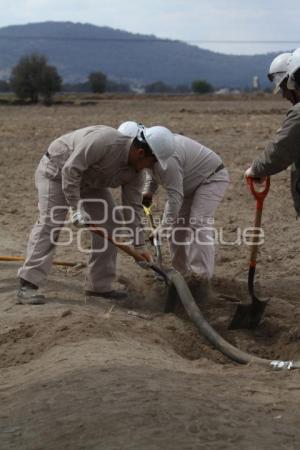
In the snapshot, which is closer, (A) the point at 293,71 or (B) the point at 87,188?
(A) the point at 293,71

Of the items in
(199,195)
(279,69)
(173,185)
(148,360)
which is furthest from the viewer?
(199,195)

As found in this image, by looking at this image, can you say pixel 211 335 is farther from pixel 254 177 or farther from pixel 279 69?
pixel 279 69

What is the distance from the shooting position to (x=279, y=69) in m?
6.74

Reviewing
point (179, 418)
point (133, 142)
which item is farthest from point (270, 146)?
point (179, 418)

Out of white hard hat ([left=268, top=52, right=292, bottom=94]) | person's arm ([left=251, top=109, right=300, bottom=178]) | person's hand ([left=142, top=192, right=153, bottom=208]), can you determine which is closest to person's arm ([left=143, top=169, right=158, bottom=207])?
person's hand ([left=142, top=192, right=153, bottom=208])

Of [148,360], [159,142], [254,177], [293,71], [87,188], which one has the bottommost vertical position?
[148,360]

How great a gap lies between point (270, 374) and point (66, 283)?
Result: 3.34 m

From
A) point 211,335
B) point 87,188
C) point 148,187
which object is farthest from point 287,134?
point 148,187

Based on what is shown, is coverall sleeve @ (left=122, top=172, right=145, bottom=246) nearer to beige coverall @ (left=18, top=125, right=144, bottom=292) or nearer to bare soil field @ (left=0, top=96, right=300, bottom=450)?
beige coverall @ (left=18, top=125, right=144, bottom=292)

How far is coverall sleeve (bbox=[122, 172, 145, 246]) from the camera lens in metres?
7.61

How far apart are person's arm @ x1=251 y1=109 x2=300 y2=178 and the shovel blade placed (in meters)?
1.14

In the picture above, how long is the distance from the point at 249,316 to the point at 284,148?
4.99 feet

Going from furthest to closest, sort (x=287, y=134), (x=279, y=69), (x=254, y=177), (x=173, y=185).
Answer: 1. (x=173, y=185)
2. (x=254, y=177)
3. (x=279, y=69)
4. (x=287, y=134)

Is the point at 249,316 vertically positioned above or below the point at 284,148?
below
